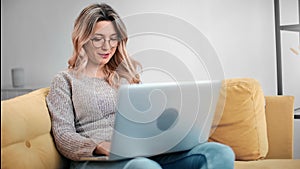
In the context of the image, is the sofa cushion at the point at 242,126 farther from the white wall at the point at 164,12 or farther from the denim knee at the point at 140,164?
the white wall at the point at 164,12

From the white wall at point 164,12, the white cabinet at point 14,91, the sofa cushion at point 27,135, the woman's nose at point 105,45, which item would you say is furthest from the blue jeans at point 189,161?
the white wall at point 164,12

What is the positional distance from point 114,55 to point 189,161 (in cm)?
57

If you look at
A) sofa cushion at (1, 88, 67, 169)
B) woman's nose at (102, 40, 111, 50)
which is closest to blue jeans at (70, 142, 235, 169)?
sofa cushion at (1, 88, 67, 169)

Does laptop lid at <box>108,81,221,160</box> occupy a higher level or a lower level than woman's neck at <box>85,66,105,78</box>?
lower

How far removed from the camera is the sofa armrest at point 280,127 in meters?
1.83

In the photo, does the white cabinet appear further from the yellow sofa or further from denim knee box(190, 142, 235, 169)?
denim knee box(190, 142, 235, 169)

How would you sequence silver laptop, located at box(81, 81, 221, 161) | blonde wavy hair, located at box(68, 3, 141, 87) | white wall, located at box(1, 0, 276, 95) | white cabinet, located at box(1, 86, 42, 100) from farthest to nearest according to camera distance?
white wall, located at box(1, 0, 276, 95), white cabinet, located at box(1, 86, 42, 100), blonde wavy hair, located at box(68, 3, 141, 87), silver laptop, located at box(81, 81, 221, 161)

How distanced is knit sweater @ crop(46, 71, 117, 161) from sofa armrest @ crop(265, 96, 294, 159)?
28.7 inches

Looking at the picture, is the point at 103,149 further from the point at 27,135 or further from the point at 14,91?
the point at 14,91

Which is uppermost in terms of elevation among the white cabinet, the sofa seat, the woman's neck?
the woman's neck

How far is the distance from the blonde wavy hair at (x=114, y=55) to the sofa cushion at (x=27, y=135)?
0.23 metres

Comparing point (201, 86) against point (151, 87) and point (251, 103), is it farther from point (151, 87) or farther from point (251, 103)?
point (251, 103)

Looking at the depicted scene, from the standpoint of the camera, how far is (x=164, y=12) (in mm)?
2574

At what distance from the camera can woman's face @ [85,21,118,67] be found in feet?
5.32
